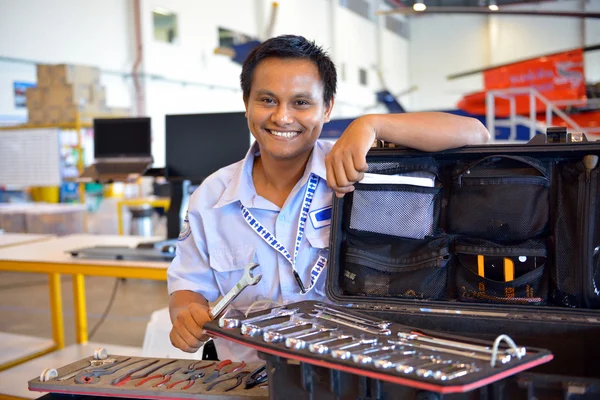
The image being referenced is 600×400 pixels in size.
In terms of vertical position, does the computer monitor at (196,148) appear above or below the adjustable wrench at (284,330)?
above

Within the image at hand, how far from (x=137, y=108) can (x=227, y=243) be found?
9.34m

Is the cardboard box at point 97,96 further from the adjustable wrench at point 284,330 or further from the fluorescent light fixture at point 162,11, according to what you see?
the adjustable wrench at point 284,330

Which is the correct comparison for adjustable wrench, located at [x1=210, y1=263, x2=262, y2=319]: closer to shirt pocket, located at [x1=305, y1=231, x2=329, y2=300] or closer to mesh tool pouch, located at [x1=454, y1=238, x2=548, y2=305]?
shirt pocket, located at [x1=305, y1=231, x2=329, y2=300]

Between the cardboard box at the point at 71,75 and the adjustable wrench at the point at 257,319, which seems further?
the cardboard box at the point at 71,75

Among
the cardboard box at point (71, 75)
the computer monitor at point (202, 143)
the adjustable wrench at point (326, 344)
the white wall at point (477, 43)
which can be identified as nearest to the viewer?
the adjustable wrench at point (326, 344)

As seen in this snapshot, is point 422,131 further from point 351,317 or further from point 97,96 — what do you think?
point 97,96

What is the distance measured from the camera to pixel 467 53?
19.9m

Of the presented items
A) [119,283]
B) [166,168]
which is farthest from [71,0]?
[166,168]

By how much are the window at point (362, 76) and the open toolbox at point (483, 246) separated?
1735 centimetres

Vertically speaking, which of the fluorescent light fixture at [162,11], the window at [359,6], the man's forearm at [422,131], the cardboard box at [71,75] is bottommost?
the man's forearm at [422,131]

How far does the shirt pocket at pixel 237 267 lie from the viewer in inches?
58.8

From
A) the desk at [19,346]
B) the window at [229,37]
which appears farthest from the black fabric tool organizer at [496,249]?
the window at [229,37]

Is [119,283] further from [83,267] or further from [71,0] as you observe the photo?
[71,0]

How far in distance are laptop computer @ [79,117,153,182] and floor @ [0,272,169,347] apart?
61.7 inches
